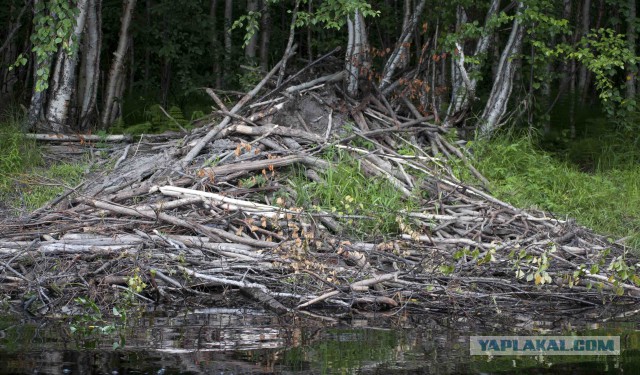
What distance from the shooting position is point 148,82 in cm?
1559

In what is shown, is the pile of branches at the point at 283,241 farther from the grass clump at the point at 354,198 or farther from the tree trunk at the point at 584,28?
the tree trunk at the point at 584,28

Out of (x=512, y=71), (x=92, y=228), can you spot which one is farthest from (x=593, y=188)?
(x=92, y=228)

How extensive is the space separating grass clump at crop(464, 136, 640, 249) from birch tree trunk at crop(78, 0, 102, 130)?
5.73 m

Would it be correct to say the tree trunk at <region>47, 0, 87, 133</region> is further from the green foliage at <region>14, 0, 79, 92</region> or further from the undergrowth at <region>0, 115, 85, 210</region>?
the green foliage at <region>14, 0, 79, 92</region>

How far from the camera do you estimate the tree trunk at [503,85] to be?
1150cm

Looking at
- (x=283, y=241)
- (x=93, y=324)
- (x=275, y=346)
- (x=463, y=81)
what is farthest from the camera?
(x=463, y=81)

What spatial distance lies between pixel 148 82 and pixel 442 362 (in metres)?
11.3

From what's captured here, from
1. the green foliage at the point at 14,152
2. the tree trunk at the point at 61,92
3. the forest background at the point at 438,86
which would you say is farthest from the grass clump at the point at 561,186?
the tree trunk at the point at 61,92

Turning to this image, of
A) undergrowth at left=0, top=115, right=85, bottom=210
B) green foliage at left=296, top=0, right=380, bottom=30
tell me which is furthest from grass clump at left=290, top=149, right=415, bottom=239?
undergrowth at left=0, top=115, right=85, bottom=210

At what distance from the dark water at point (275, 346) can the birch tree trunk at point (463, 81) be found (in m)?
5.23

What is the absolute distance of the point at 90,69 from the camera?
12656mm

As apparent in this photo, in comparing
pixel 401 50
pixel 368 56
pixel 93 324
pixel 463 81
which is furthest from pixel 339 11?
pixel 93 324

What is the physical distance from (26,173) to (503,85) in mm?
6343

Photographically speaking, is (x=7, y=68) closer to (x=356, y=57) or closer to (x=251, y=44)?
(x=251, y=44)
